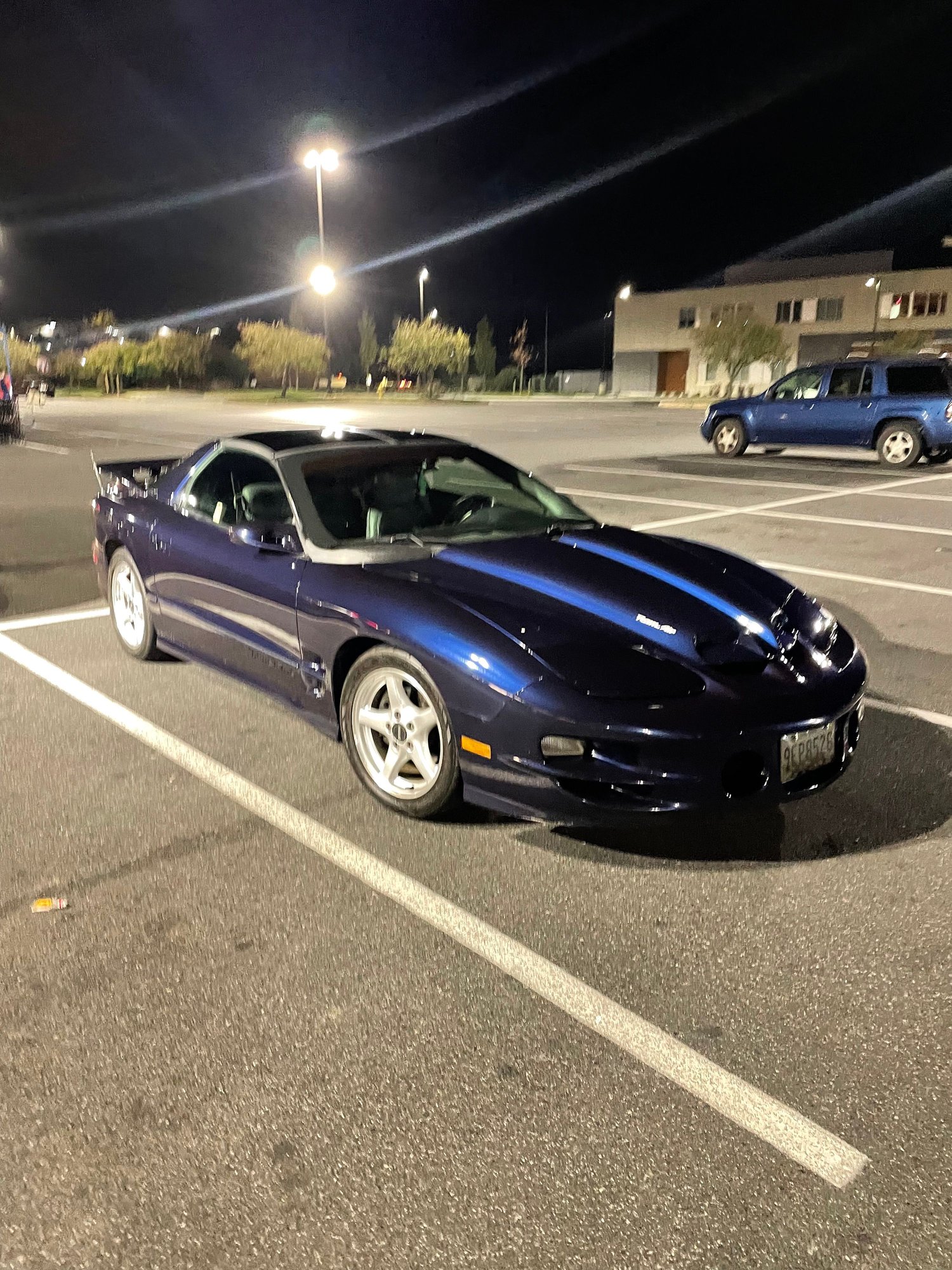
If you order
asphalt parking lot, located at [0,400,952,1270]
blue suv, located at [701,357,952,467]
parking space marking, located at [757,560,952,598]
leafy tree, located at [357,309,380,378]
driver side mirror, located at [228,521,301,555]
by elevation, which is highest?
leafy tree, located at [357,309,380,378]

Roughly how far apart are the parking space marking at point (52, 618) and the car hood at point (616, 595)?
3780 millimetres

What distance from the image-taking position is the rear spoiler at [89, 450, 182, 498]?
18.1 ft

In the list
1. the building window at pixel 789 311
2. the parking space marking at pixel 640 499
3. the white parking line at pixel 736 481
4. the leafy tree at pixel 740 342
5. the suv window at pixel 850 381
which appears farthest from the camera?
the building window at pixel 789 311

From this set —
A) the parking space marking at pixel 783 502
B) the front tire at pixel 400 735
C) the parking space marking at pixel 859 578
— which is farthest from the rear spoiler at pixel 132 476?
the parking space marking at pixel 783 502

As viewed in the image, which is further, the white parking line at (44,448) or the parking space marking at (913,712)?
the white parking line at (44,448)

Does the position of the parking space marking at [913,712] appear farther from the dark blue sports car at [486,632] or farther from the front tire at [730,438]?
the front tire at [730,438]

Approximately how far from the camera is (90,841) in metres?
3.53

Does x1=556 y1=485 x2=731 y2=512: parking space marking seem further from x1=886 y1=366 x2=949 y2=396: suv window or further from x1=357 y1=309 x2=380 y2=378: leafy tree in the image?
x1=357 y1=309 x2=380 y2=378: leafy tree

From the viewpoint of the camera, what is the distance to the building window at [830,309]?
58594 millimetres

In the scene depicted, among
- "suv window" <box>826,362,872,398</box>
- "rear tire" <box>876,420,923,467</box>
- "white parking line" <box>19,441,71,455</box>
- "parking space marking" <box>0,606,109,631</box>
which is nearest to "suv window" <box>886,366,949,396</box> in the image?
"suv window" <box>826,362,872,398</box>

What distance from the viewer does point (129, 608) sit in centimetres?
561

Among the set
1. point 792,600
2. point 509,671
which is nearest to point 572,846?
point 509,671

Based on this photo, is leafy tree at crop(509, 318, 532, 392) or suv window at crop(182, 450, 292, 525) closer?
suv window at crop(182, 450, 292, 525)

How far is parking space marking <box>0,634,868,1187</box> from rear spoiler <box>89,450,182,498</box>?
1.85 meters
